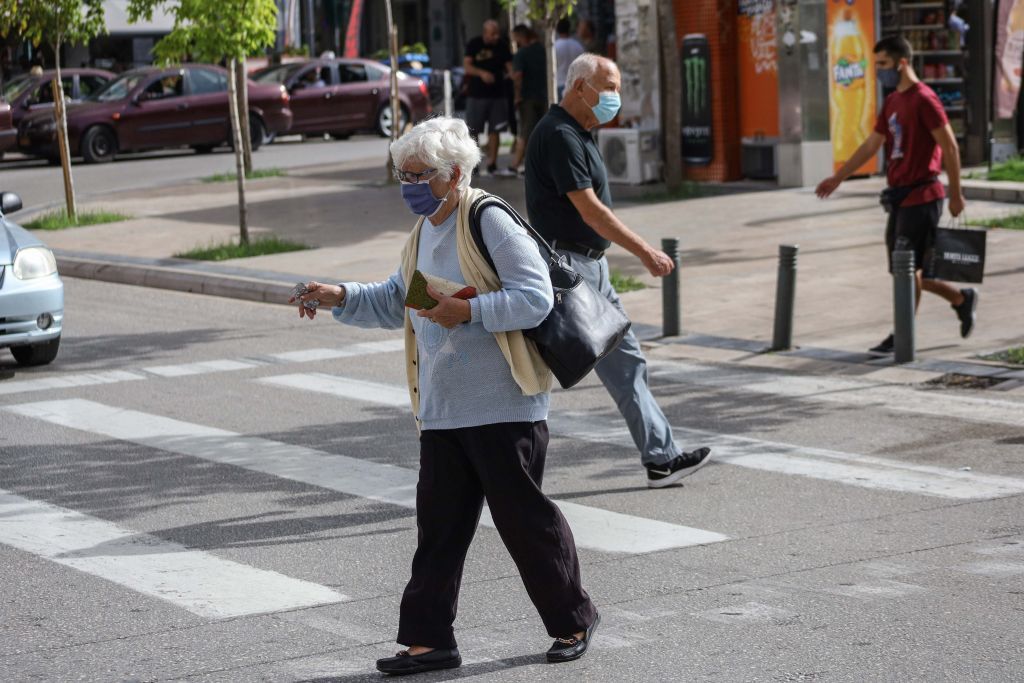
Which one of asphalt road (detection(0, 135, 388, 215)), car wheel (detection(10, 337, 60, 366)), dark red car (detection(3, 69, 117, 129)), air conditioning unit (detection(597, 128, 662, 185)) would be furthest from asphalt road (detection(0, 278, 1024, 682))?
dark red car (detection(3, 69, 117, 129))

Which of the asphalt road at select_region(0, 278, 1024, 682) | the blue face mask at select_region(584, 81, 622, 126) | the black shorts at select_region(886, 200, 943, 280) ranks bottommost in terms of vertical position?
the asphalt road at select_region(0, 278, 1024, 682)

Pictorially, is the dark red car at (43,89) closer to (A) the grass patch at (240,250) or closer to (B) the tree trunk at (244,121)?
(B) the tree trunk at (244,121)

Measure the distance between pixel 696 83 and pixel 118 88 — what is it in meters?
12.8

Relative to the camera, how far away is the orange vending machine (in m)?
20.2

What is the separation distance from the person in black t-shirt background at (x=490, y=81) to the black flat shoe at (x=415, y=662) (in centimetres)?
1763

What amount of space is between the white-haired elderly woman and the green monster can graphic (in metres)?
16.2

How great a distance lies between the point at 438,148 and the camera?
201 inches

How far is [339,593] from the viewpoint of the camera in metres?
6.08

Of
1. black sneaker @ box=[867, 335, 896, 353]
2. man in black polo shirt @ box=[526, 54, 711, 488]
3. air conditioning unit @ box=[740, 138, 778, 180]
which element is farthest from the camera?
air conditioning unit @ box=[740, 138, 778, 180]

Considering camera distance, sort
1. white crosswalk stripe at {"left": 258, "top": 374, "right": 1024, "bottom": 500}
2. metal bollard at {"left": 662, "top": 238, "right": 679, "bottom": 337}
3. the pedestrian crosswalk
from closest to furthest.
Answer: the pedestrian crosswalk
white crosswalk stripe at {"left": 258, "top": 374, "right": 1024, "bottom": 500}
metal bollard at {"left": 662, "top": 238, "right": 679, "bottom": 337}

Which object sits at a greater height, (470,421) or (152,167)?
(152,167)

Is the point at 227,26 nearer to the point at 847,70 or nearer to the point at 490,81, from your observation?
the point at 490,81

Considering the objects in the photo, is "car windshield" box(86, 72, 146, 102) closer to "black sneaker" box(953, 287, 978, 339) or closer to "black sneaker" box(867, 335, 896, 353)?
"black sneaker" box(867, 335, 896, 353)

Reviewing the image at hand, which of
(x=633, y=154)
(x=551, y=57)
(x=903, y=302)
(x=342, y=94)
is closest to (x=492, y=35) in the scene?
(x=633, y=154)
